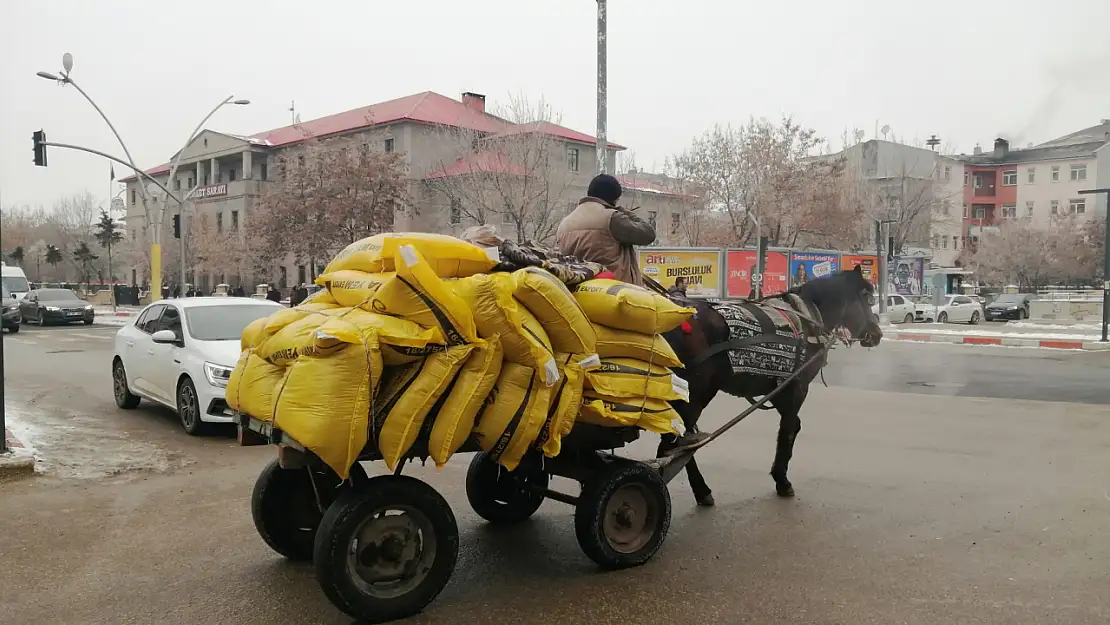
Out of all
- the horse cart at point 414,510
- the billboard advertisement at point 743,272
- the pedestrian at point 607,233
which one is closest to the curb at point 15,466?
the horse cart at point 414,510

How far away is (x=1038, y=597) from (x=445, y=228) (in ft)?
120

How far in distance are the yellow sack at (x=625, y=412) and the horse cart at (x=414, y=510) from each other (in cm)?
17

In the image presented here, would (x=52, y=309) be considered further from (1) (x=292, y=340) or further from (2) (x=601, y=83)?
(1) (x=292, y=340)

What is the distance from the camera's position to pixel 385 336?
13.5 feet

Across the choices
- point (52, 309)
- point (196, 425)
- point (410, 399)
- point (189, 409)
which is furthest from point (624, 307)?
point (52, 309)

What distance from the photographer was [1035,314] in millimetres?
40344

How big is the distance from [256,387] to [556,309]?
169cm

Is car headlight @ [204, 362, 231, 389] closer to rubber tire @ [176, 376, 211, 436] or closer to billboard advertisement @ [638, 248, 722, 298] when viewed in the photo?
rubber tire @ [176, 376, 211, 436]

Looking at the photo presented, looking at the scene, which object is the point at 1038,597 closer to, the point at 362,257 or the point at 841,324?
the point at 841,324

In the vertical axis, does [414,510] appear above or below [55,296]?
below

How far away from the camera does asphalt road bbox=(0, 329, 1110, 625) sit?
442 cm

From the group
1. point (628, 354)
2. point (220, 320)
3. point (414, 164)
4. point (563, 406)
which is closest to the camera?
point (563, 406)

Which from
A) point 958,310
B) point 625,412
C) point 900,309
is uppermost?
point 625,412

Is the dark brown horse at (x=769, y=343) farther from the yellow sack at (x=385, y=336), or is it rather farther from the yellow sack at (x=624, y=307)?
the yellow sack at (x=385, y=336)
